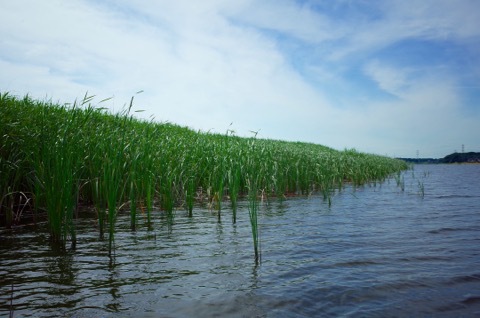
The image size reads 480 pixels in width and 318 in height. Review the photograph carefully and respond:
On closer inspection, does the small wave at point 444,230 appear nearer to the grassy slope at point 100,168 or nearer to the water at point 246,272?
the water at point 246,272

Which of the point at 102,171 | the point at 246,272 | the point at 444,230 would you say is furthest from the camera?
the point at 444,230

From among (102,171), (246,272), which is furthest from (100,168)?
(246,272)

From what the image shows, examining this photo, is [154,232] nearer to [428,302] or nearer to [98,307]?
[98,307]

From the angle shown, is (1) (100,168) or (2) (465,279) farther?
(1) (100,168)

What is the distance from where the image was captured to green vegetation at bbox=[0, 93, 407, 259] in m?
4.28

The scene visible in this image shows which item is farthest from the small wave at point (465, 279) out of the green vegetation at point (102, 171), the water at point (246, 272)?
the green vegetation at point (102, 171)

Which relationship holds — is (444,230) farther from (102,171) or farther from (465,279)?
(102,171)

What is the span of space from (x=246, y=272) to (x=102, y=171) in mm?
3405

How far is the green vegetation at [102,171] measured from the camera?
4281 mm

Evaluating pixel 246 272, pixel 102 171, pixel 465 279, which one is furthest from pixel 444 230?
pixel 102 171

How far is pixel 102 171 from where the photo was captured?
5793mm

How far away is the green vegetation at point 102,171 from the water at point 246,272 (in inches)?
16.5

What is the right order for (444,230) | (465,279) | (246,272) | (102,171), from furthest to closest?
1. (444,230)
2. (102,171)
3. (246,272)
4. (465,279)

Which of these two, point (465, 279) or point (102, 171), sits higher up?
point (102, 171)
